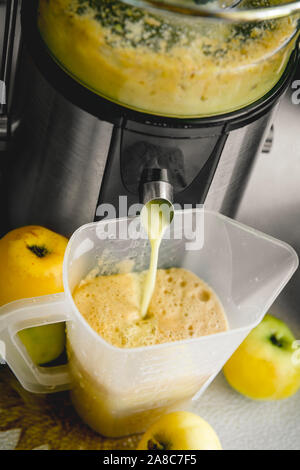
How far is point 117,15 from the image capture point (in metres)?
0.52

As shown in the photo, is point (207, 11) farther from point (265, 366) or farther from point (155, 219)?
point (265, 366)

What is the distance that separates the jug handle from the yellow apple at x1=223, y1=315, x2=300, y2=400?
20cm

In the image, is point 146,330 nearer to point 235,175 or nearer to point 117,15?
point 235,175

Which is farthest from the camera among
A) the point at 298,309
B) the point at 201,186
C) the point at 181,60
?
the point at 298,309

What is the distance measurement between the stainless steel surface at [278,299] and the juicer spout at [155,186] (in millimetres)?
242

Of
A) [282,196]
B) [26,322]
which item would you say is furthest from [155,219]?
[282,196]

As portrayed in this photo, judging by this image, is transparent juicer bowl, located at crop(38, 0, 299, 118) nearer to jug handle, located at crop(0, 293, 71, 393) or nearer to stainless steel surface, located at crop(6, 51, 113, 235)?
stainless steel surface, located at crop(6, 51, 113, 235)

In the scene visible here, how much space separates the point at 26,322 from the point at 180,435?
173 mm

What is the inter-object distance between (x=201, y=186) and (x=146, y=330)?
152 mm

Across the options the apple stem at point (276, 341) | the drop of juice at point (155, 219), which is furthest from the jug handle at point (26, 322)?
the apple stem at point (276, 341)

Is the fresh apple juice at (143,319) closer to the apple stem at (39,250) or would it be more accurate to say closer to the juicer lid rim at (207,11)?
the apple stem at (39,250)

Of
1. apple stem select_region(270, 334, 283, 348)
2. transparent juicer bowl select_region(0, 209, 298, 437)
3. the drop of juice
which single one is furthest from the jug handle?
apple stem select_region(270, 334, 283, 348)

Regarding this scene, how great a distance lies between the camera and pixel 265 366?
0.66m

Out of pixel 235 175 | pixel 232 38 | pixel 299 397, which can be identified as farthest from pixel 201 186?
pixel 299 397
